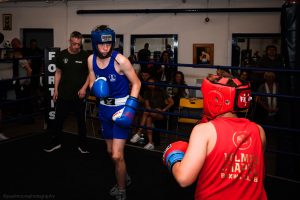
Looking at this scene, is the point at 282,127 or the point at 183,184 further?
the point at 282,127

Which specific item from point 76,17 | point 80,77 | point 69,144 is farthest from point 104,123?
point 76,17

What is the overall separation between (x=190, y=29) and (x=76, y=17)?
280 cm

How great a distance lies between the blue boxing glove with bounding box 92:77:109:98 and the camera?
2369 mm

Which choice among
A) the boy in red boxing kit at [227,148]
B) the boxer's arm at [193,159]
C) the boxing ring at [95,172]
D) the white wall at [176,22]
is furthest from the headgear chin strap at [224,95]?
the white wall at [176,22]

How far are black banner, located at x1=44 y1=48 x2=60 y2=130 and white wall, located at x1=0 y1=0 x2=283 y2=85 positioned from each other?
12.6 ft

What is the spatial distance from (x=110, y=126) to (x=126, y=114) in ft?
0.82

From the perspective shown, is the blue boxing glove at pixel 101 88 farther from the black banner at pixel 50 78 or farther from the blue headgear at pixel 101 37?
the black banner at pixel 50 78

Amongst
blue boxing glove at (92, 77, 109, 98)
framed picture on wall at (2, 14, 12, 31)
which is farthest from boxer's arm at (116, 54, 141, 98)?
framed picture on wall at (2, 14, 12, 31)

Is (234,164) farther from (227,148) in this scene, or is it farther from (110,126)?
(110,126)

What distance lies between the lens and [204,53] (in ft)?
23.6

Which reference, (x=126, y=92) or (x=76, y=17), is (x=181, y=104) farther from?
(x=76, y=17)

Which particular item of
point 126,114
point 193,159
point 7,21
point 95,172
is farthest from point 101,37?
point 7,21

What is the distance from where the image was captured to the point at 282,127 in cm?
297

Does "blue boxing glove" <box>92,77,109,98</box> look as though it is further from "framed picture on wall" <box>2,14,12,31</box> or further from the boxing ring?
"framed picture on wall" <box>2,14,12,31</box>
